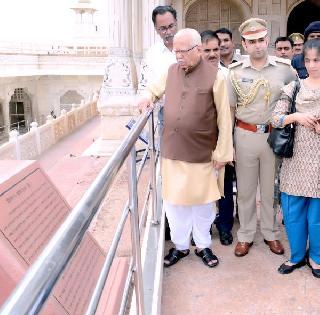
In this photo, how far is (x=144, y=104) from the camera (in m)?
2.50

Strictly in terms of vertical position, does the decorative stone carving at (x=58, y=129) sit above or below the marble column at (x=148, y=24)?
below

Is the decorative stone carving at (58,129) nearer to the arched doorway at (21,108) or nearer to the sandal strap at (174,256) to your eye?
the arched doorway at (21,108)

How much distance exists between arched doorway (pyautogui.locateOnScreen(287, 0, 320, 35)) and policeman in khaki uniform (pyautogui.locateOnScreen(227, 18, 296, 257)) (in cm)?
1041

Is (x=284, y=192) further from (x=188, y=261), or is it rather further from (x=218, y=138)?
(x=188, y=261)

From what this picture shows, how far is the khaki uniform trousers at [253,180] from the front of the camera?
2.61 meters

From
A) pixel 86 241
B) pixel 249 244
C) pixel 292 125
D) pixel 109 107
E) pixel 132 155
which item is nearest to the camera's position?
pixel 132 155

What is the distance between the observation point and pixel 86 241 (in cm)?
215

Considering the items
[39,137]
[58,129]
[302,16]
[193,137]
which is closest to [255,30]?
[193,137]

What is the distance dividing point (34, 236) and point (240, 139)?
5.00 ft

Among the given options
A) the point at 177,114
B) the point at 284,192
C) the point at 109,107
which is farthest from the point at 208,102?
the point at 109,107

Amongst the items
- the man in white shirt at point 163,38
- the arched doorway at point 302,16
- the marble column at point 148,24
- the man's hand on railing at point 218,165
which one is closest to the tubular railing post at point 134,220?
the man's hand on railing at point 218,165

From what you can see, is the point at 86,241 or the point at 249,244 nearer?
the point at 86,241

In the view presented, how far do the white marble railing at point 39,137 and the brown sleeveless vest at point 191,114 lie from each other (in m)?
8.74

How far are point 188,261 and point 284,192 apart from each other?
2.58 feet
